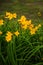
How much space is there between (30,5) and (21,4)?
0.24 metres

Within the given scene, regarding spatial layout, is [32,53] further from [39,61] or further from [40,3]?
[40,3]

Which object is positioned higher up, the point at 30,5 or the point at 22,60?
the point at 22,60

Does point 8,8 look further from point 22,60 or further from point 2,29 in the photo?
point 22,60

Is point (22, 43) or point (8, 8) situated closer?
point (22, 43)

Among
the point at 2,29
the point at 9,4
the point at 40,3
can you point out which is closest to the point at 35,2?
the point at 40,3

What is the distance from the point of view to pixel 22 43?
2906 millimetres

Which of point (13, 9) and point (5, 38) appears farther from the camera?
point (13, 9)

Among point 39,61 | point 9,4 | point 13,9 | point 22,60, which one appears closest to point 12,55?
point 22,60

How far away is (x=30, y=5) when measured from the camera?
22.1 feet

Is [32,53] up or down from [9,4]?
→ up

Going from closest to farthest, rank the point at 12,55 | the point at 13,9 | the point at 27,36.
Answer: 1. the point at 12,55
2. the point at 27,36
3. the point at 13,9

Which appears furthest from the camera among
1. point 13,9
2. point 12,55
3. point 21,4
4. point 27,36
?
point 21,4

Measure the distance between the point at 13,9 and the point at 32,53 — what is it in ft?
12.1

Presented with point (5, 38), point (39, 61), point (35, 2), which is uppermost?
point (5, 38)
